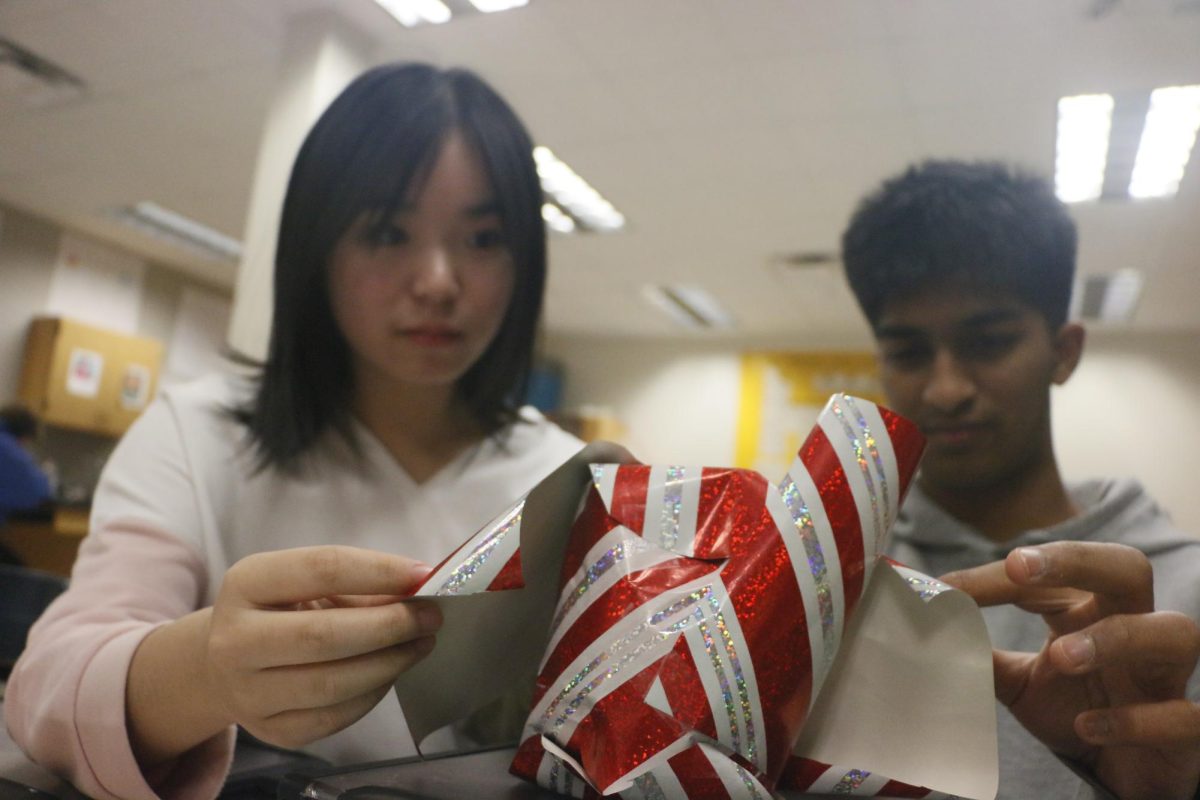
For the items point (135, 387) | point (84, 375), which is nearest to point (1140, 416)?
point (135, 387)

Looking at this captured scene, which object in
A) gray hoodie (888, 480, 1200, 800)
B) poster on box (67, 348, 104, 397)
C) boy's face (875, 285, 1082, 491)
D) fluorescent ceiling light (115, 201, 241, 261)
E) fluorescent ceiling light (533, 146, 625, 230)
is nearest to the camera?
gray hoodie (888, 480, 1200, 800)

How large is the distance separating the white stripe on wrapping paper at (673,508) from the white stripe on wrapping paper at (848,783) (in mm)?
115

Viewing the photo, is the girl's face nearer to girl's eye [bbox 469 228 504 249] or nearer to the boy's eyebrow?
girl's eye [bbox 469 228 504 249]

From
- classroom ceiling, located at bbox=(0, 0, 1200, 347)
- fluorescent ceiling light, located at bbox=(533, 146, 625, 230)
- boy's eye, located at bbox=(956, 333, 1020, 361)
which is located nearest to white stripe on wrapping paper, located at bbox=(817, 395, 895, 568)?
boy's eye, located at bbox=(956, 333, 1020, 361)

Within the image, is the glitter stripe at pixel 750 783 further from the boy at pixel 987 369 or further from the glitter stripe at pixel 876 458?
the boy at pixel 987 369

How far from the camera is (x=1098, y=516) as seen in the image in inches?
30.6

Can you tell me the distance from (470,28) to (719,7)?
2.44 ft

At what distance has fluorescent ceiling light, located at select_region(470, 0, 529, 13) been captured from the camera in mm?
2516

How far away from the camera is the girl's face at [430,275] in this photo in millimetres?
661

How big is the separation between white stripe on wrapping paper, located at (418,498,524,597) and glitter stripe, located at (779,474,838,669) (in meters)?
0.12

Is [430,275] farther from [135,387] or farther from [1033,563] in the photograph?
[135,387]

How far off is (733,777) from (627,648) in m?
0.06

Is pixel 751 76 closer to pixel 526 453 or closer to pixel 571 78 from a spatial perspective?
pixel 571 78

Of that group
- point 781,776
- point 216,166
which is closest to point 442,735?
point 781,776
